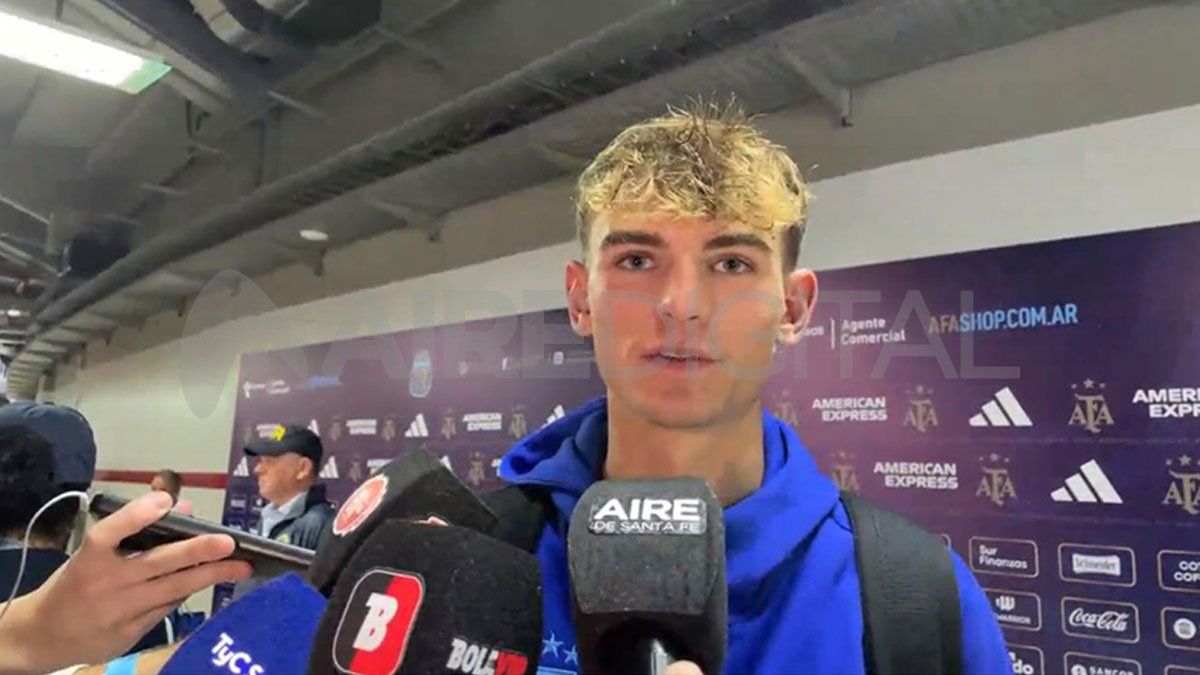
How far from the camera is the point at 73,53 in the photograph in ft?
9.18

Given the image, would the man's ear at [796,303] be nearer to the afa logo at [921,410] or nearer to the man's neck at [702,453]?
the man's neck at [702,453]

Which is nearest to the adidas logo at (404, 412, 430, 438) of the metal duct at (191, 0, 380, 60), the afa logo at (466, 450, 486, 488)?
the afa logo at (466, 450, 486, 488)

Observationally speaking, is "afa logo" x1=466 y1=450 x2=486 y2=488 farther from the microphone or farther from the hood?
the microphone

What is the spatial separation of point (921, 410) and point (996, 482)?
24cm

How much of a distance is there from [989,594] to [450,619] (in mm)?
1754

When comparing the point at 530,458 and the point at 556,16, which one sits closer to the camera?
the point at 530,458

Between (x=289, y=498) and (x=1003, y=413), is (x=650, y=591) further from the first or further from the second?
(x=289, y=498)

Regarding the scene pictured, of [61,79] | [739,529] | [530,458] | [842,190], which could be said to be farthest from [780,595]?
[61,79]

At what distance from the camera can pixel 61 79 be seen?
413cm

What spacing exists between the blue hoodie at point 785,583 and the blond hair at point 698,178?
26 cm

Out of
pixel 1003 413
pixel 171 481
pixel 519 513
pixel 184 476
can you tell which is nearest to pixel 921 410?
pixel 1003 413

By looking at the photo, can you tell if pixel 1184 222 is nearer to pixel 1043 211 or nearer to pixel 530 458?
pixel 1043 211

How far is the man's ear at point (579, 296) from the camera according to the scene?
95 centimetres

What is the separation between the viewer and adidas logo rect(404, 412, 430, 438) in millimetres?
3473
